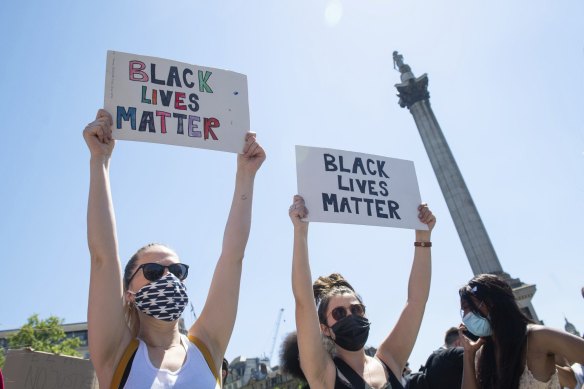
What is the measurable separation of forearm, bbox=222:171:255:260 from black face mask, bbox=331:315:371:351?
40.2 inches

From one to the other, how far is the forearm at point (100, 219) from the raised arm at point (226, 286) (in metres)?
0.72

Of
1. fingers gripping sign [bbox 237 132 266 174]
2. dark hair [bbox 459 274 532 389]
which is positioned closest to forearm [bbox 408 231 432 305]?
dark hair [bbox 459 274 532 389]

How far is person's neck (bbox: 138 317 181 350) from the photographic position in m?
2.69

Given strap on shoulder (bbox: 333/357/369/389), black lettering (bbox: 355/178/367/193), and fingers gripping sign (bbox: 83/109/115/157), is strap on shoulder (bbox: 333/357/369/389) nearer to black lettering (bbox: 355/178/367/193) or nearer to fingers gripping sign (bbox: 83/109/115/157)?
black lettering (bbox: 355/178/367/193)

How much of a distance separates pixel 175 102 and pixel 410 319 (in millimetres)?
2687

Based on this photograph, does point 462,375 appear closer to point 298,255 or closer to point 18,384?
point 298,255

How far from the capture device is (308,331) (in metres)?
3.29

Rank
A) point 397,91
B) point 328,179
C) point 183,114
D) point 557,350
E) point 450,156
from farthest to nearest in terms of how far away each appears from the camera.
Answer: point 397,91, point 450,156, point 328,179, point 183,114, point 557,350

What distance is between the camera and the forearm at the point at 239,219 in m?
3.13

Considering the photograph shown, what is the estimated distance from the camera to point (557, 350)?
3.52 m

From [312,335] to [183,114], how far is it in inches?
79.2

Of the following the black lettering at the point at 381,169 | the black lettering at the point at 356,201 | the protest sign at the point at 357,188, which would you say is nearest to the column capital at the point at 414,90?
the protest sign at the point at 357,188

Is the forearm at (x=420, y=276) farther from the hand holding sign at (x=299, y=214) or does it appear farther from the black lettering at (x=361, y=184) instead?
the hand holding sign at (x=299, y=214)

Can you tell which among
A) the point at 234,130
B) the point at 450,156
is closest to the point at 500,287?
the point at 234,130
